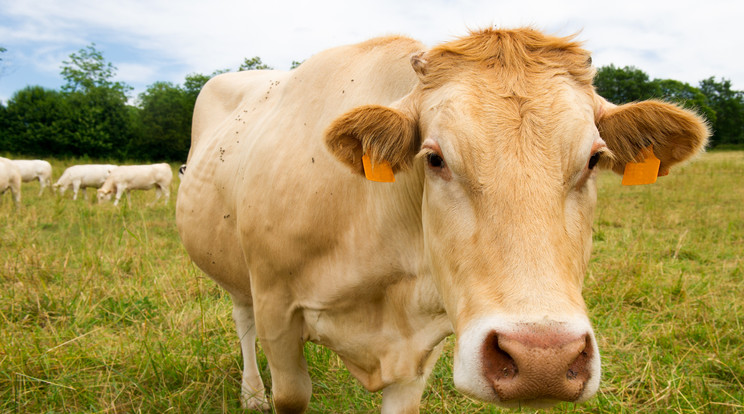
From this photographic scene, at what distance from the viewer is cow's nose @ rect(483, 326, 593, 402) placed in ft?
4.15

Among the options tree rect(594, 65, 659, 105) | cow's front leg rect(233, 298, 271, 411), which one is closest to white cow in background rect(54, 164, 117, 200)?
cow's front leg rect(233, 298, 271, 411)

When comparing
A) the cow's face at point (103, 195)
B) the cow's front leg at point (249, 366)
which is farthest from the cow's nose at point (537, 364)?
the cow's face at point (103, 195)

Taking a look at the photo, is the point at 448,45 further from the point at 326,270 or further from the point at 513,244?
the point at 326,270

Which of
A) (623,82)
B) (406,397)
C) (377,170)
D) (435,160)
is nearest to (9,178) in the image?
(406,397)

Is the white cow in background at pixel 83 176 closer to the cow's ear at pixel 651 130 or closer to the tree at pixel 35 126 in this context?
the cow's ear at pixel 651 130

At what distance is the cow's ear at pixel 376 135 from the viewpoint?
182 centimetres

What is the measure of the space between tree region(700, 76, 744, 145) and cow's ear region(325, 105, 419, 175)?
66.1 meters

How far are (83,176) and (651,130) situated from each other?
1930cm

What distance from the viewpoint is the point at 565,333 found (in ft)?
4.16

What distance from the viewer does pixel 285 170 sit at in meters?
2.41

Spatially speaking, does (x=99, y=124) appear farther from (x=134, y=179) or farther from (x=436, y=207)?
(x=436, y=207)

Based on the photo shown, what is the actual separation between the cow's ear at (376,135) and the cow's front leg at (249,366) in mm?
1808

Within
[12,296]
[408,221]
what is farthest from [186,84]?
[408,221]

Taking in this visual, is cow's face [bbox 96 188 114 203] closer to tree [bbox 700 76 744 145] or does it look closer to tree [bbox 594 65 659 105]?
tree [bbox 594 65 659 105]
